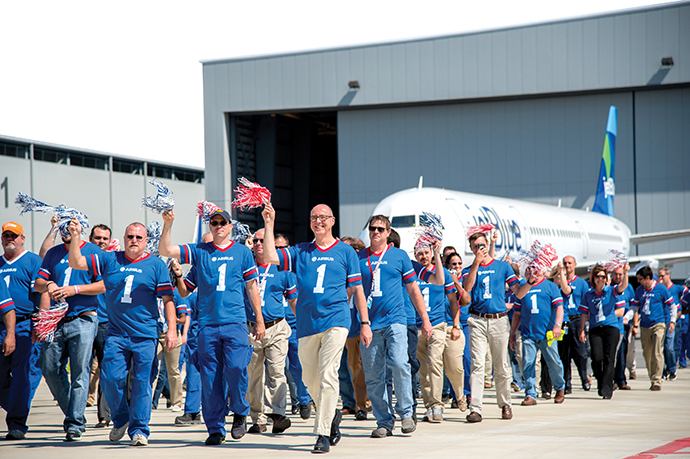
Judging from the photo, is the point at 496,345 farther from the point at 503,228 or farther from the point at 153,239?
the point at 503,228

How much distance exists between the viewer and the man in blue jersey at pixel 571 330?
12531mm

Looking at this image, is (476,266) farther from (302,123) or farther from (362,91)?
(302,123)

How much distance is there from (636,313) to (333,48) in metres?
21.1

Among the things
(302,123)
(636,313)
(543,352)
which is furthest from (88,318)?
(302,123)

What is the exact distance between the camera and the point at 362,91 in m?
32.7

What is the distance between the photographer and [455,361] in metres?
9.48

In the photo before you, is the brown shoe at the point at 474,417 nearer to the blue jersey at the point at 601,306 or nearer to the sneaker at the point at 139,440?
the sneaker at the point at 139,440

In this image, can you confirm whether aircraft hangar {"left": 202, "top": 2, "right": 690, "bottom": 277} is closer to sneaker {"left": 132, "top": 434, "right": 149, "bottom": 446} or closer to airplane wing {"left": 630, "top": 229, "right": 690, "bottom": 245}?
airplane wing {"left": 630, "top": 229, "right": 690, "bottom": 245}

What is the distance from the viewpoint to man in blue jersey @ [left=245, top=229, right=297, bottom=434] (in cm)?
822

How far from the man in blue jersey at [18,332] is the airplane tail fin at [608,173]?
2621 cm

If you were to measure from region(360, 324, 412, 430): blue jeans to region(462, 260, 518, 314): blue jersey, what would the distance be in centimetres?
194

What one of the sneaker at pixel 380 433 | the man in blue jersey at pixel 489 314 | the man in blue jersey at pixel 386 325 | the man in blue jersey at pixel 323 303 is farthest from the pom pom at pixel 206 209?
A: the man in blue jersey at pixel 489 314

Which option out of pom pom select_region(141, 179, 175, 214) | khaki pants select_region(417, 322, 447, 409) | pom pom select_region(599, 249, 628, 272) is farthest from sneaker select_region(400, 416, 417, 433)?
pom pom select_region(599, 249, 628, 272)

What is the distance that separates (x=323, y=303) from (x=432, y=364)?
→ 2.61 meters
